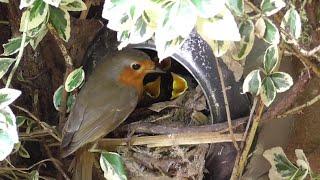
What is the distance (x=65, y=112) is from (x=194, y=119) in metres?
0.24

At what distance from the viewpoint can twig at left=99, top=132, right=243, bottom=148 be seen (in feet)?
3.85

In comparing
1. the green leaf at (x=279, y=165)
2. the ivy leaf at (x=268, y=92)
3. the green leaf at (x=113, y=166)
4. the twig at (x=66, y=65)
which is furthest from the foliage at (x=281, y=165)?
the twig at (x=66, y=65)

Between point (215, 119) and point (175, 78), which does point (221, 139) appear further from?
point (175, 78)

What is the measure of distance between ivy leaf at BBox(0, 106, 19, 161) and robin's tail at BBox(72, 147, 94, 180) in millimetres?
320

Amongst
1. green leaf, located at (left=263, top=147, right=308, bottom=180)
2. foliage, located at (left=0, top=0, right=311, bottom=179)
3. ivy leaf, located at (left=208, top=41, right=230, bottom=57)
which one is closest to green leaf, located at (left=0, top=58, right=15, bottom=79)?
foliage, located at (left=0, top=0, right=311, bottom=179)

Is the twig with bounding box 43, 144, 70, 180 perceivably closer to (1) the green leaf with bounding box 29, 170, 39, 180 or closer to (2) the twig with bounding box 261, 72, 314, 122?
(1) the green leaf with bounding box 29, 170, 39, 180

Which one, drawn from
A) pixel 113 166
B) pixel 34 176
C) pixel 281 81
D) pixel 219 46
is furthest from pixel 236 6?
pixel 34 176

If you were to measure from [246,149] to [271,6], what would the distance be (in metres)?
0.27

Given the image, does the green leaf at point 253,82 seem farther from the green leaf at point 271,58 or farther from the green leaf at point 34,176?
the green leaf at point 34,176

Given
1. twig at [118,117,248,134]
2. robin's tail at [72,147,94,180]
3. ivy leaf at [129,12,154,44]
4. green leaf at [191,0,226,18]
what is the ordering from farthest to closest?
1. robin's tail at [72,147,94,180]
2. twig at [118,117,248,134]
3. ivy leaf at [129,12,154,44]
4. green leaf at [191,0,226,18]

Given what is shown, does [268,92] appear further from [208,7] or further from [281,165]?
[208,7]

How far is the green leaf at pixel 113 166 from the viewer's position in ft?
3.90

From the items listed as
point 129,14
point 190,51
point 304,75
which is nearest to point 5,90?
point 129,14

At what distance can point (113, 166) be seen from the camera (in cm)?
119
